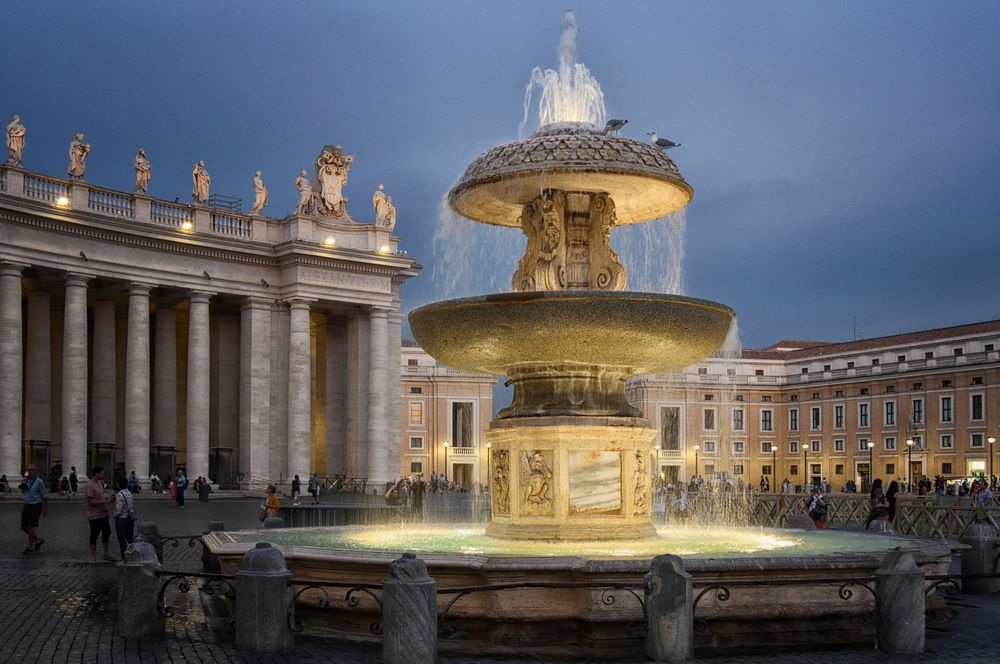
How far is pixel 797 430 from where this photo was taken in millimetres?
Result: 96438

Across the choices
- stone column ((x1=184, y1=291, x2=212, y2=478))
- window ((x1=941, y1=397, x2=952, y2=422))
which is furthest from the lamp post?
stone column ((x1=184, y1=291, x2=212, y2=478))

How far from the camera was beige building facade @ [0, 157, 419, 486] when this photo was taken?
1591 inches

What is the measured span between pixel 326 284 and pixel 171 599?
34.9 metres

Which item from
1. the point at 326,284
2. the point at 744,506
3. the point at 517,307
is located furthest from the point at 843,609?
the point at 326,284

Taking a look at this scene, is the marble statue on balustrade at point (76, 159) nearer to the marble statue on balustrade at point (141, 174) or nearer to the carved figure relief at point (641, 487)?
the marble statue on balustrade at point (141, 174)

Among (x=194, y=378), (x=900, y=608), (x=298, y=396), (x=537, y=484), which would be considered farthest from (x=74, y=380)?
(x=900, y=608)

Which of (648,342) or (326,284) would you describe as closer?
(648,342)

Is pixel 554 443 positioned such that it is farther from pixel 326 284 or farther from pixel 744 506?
pixel 326 284

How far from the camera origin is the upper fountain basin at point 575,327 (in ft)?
39.0

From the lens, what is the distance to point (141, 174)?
1727 inches

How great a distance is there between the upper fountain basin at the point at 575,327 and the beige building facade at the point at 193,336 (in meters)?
29.6

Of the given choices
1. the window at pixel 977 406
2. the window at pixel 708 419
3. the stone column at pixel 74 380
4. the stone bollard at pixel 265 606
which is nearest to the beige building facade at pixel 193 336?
the stone column at pixel 74 380

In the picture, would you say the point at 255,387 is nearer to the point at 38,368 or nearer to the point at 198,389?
the point at 198,389

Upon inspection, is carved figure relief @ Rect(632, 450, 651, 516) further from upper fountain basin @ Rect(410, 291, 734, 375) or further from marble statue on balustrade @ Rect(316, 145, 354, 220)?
marble statue on balustrade @ Rect(316, 145, 354, 220)
